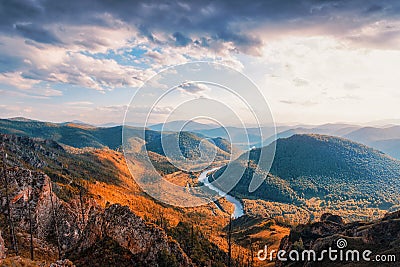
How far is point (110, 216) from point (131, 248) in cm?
492

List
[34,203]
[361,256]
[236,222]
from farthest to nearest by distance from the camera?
[236,222], [34,203], [361,256]

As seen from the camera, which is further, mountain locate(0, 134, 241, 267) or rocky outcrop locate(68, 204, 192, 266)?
rocky outcrop locate(68, 204, 192, 266)

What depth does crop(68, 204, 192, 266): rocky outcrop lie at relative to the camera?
29047 millimetres

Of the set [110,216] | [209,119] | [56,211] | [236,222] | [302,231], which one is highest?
[209,119]

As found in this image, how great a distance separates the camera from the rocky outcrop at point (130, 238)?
29.0 meters

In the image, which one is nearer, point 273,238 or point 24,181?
point 24,181

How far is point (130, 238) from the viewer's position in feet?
97.6

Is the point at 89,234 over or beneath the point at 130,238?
over

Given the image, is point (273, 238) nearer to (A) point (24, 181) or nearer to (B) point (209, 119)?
(A) point (24, 181)

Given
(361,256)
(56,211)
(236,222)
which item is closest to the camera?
(361,256)

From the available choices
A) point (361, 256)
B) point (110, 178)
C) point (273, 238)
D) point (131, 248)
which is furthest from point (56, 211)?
point (110, 178)

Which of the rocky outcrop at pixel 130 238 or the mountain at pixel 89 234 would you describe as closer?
the mountain at pixel 89 234

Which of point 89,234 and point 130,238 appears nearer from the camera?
point 130,238

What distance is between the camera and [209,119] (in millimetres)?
17344
